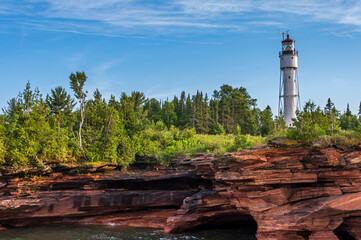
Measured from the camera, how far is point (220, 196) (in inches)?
814

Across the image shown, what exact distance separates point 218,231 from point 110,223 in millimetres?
9107

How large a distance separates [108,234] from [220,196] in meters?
8.67

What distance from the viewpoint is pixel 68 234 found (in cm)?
2148

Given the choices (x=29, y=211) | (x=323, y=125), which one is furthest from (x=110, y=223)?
(x=323, y=125)

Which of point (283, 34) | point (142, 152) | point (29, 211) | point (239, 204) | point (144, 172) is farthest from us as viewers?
point (283, 34)

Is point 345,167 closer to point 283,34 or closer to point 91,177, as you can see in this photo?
→ point 91,177

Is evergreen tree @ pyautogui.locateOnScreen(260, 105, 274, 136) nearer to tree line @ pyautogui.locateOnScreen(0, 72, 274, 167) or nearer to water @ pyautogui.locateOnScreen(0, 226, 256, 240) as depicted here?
tree line @ pyautogui.locateOnScreen(0, 72, 274, 167)

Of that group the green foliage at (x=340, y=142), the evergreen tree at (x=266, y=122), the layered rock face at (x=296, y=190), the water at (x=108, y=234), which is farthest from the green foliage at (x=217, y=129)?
the green foliage at (x=340, y=142)

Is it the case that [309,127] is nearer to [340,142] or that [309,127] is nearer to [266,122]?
[340,142]

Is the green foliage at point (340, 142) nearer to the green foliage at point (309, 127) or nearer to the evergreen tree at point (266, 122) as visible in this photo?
the green foliage at point (309, 127)

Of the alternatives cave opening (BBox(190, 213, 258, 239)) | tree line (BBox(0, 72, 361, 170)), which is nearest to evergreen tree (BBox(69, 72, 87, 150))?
tree line (BBox(0, 72, 361, 170))

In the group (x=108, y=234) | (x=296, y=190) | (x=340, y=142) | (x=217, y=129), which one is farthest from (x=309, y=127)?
(x=217, y=129)

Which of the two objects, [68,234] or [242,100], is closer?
[68,234]

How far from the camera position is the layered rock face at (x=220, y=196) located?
16.7 meters
